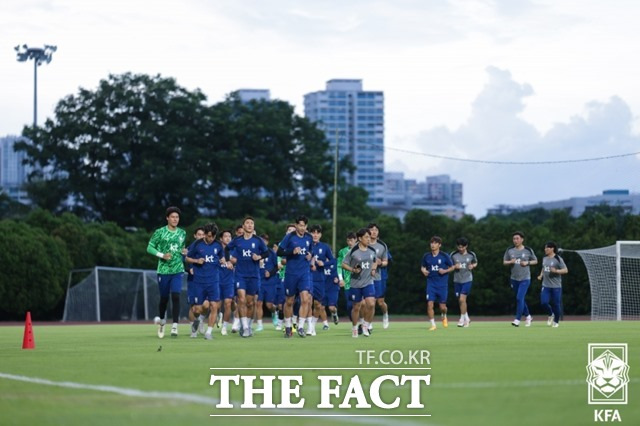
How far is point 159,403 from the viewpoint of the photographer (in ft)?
33.4

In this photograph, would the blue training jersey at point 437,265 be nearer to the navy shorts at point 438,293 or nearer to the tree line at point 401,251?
the navy shorts at point 438,293

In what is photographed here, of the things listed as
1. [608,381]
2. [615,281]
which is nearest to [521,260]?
[615,281]

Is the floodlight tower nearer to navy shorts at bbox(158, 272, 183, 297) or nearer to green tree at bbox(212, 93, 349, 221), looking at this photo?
green tree at bbox(212, 93, 349, 221)

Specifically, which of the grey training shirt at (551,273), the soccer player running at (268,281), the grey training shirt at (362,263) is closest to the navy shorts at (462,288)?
the grey training shirt at (551,273)

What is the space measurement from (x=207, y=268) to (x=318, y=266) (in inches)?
159

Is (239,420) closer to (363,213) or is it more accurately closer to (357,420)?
Result: (357,420)

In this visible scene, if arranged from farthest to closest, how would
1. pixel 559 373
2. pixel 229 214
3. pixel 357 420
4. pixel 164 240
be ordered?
pixel 229 214 → pixel 164 240 → pixel 559 373 → pixel 357 420

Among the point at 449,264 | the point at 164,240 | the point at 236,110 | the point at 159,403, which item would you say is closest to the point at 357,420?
the point at 159,403

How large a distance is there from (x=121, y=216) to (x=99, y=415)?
2694 inches

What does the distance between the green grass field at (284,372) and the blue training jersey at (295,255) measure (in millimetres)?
3864

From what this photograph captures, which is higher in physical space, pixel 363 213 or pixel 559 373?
pixel 363 213

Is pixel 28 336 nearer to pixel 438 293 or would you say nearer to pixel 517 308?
pixel 438 293

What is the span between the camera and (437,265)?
30.9 meters

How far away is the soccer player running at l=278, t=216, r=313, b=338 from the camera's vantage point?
24047 millimetres
